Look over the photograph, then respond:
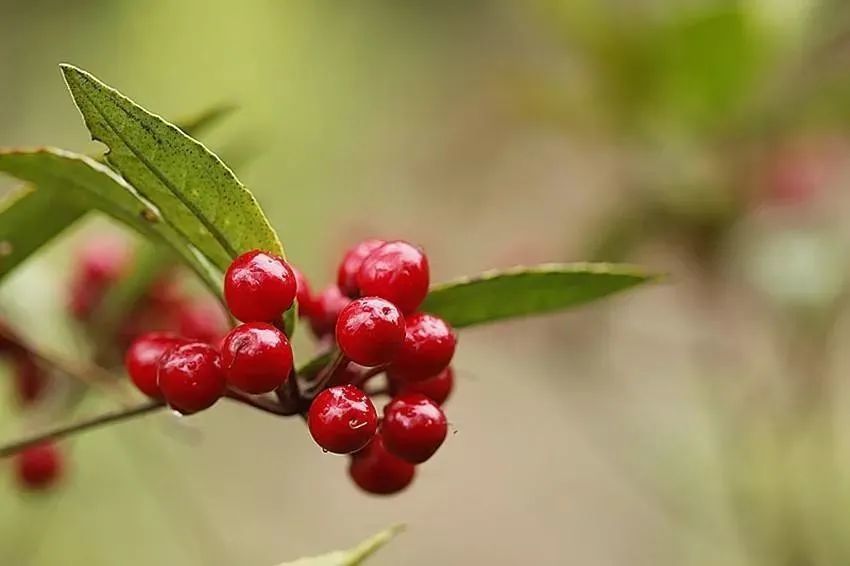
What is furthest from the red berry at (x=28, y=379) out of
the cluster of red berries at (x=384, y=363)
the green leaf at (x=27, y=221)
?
the cluster of red berries at (x=384, y=363)

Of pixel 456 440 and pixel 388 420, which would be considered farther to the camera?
pixel 456 440

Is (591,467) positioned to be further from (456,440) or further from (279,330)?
(279,330)

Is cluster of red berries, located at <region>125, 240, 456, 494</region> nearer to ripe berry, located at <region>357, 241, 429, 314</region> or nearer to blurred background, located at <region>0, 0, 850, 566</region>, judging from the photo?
ripe berry, located at <region>357, 241, 429, 314</region>

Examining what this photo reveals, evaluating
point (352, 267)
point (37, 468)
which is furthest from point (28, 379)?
point (352, 267)

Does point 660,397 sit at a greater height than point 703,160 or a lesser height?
lesser

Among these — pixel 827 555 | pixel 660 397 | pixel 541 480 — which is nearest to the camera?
pixel 827 555

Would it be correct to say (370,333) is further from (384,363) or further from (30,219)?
(30,219)

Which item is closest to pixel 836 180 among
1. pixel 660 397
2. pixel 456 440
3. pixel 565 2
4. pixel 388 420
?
pixel 565 2

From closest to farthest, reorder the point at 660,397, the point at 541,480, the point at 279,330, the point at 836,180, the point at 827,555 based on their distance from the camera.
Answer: the point at 279,330
the point at 827,555
the point at 836,180
the point at 660,397
the point at 541,480
